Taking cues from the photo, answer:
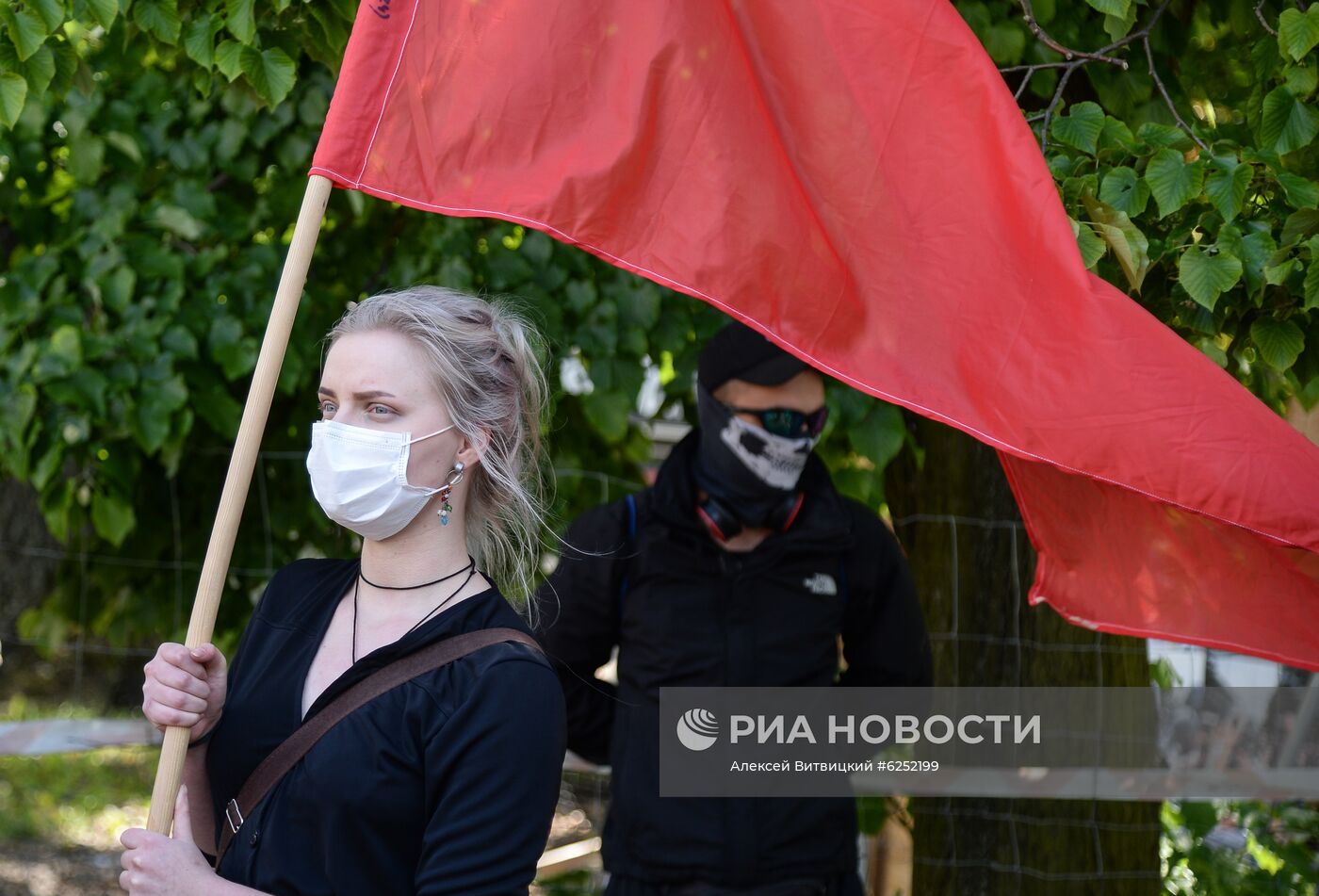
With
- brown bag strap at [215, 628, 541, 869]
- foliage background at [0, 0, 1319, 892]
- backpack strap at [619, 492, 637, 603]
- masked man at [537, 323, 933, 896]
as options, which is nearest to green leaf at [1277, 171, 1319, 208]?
foliage background at [0, 0, 1319, 892]

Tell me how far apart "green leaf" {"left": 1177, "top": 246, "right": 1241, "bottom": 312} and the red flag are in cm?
43

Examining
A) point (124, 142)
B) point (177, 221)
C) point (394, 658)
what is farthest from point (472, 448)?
point (124, 142)

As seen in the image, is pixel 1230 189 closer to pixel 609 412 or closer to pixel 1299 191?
pixel 1299 191

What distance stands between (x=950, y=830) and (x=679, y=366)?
1.79m

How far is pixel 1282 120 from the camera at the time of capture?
10.2 ft

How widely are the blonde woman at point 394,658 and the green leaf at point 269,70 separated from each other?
130 centimetres

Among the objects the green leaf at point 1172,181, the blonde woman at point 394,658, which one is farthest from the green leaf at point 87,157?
the green leaf at point 1172,181

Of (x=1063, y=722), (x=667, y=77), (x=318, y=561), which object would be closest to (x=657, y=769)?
(x=318, y=561)

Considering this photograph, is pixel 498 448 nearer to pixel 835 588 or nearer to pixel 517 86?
pixel 517 86

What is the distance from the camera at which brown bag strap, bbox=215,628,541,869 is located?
2.00 metres

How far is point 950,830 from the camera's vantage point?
448cm

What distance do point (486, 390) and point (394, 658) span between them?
470 mm

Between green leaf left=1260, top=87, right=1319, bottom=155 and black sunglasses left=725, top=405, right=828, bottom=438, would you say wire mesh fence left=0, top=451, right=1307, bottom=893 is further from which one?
green leaf left=1260, top=87, right=1319, bottom=155

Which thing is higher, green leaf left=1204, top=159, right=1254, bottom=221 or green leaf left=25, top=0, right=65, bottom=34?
green leaf left=1204, top=159, right=1254, bottom=221
